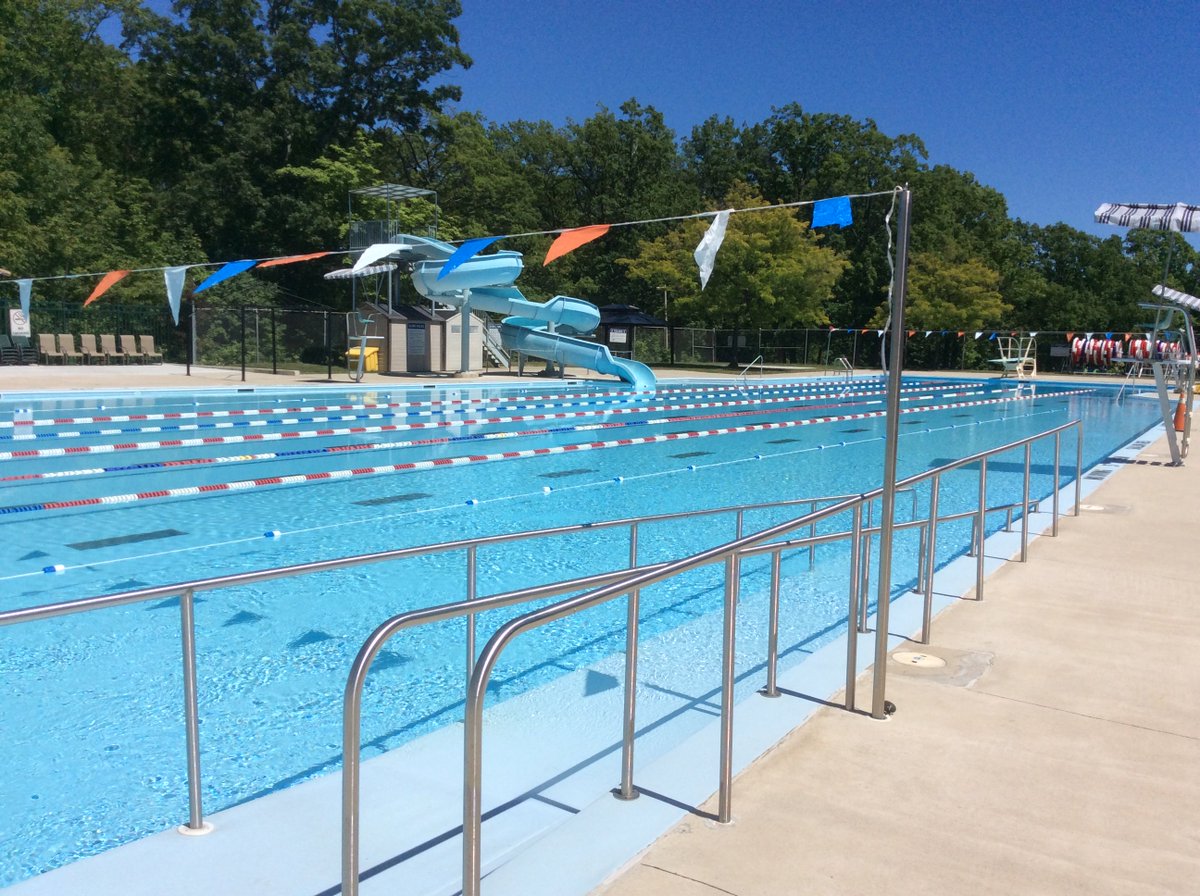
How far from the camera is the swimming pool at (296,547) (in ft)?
14.8

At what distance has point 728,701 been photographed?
3074 mm

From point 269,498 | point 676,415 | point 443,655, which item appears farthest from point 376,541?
point 676,415

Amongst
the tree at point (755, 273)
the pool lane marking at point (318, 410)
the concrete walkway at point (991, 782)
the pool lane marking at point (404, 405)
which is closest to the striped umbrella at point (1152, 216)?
the concrete walkway at point (991, 782)

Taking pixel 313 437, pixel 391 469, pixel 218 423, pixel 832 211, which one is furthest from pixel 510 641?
pixel 218 423

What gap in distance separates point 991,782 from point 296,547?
6782 mm

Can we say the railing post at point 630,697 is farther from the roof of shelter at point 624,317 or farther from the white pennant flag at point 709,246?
the roof of shelter at point 624,317

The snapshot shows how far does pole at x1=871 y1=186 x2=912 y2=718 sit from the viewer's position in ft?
11.2

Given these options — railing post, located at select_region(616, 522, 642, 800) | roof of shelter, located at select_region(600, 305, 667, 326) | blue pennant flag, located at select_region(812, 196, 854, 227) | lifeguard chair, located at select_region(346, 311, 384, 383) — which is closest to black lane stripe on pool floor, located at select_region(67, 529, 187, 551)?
railing post, located at select_region(616, 522, 642, 800)

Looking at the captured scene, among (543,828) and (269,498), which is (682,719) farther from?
(269,498)

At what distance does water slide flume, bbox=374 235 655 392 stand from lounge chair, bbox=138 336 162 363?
8.65 meters

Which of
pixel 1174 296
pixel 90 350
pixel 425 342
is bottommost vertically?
pixel 90 350

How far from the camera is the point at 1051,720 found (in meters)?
3.85

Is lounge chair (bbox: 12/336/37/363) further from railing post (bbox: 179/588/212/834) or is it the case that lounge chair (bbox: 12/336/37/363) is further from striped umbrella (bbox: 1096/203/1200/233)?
railing post (bbox: 179/588/212/834)

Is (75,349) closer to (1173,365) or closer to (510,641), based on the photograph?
(1173,365)
